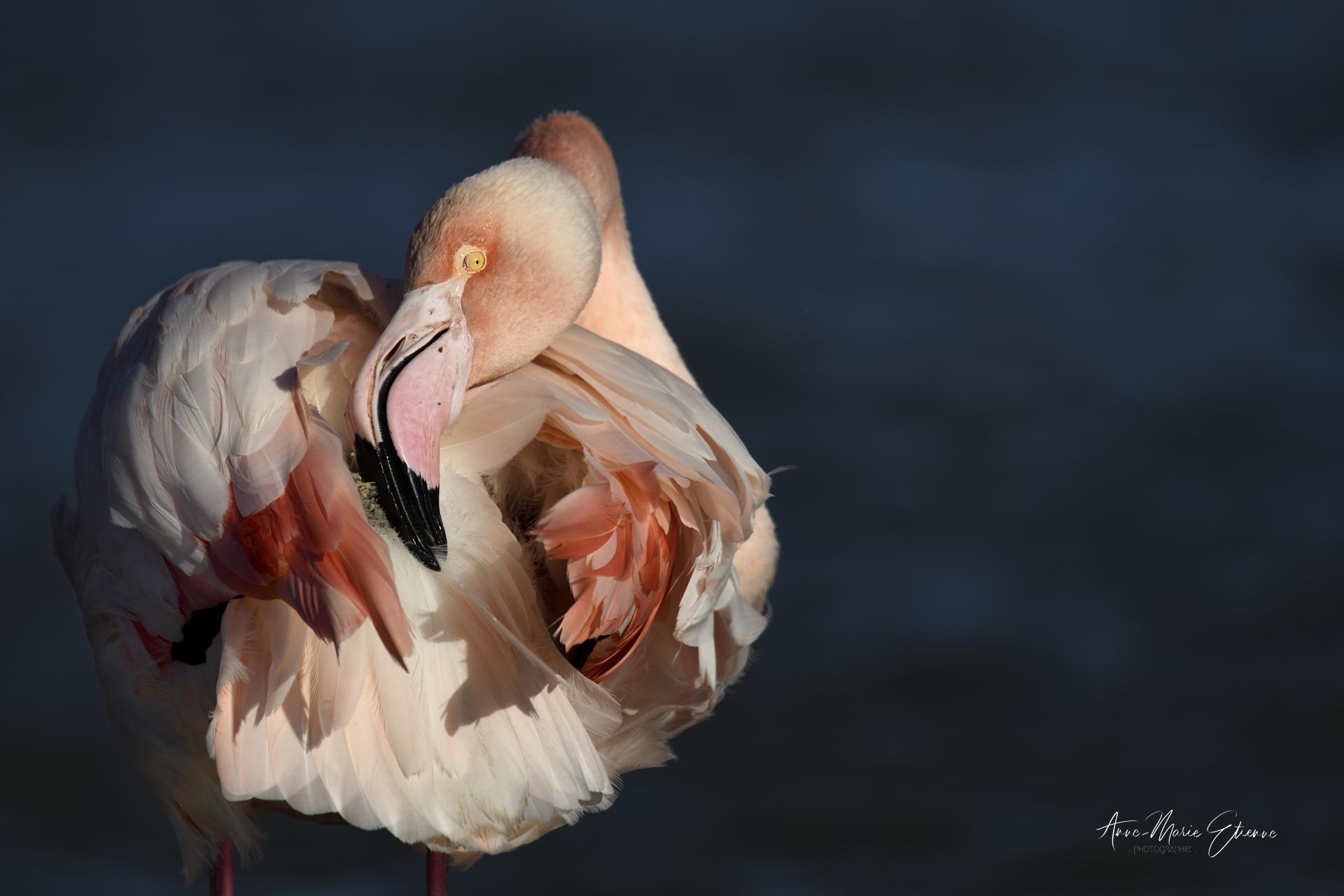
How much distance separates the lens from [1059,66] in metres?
6.86

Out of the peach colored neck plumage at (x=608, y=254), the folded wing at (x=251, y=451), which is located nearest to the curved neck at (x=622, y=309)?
the peach colored neck plumage at (x=608, y=254)

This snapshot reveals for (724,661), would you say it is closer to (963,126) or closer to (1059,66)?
(963,126)

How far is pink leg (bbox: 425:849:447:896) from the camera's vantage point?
3.36 m

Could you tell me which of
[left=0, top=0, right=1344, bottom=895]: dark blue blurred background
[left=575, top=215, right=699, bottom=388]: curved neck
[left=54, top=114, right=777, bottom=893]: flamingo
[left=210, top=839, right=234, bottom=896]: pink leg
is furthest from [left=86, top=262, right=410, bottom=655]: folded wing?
[left=0, top=0, right=1344, bottom=895]: dark blue blurred background

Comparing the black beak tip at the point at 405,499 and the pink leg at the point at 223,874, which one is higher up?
the black beak tip at the point at 405,499

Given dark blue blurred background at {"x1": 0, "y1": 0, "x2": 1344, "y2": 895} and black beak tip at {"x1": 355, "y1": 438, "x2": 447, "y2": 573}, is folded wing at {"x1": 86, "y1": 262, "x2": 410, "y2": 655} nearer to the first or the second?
black beak tip at {"x1": 355, "y1": 438, "x2": 447, "y2": 573}

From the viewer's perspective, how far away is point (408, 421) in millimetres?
2535

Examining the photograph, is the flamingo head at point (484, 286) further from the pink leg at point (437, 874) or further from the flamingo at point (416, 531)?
the pink leg at point (437, 874)

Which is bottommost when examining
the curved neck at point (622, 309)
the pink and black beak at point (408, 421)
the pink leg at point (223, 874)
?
the pink leg at point (223, 874)

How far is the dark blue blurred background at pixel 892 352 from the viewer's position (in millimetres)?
4008

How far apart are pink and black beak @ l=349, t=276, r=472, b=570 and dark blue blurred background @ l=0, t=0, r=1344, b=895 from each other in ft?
5.06

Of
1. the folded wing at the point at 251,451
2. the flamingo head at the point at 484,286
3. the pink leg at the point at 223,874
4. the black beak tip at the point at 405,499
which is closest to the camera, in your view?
the folded wing at the point at 251,451

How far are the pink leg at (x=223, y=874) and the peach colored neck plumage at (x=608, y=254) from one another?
1.25 metres

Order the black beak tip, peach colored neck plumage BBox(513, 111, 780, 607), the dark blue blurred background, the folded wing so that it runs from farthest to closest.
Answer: the dark blue blurred background < peach colored neck plumage BBox(513, 111, 780, 607) < the black beak tip < the folded wing
